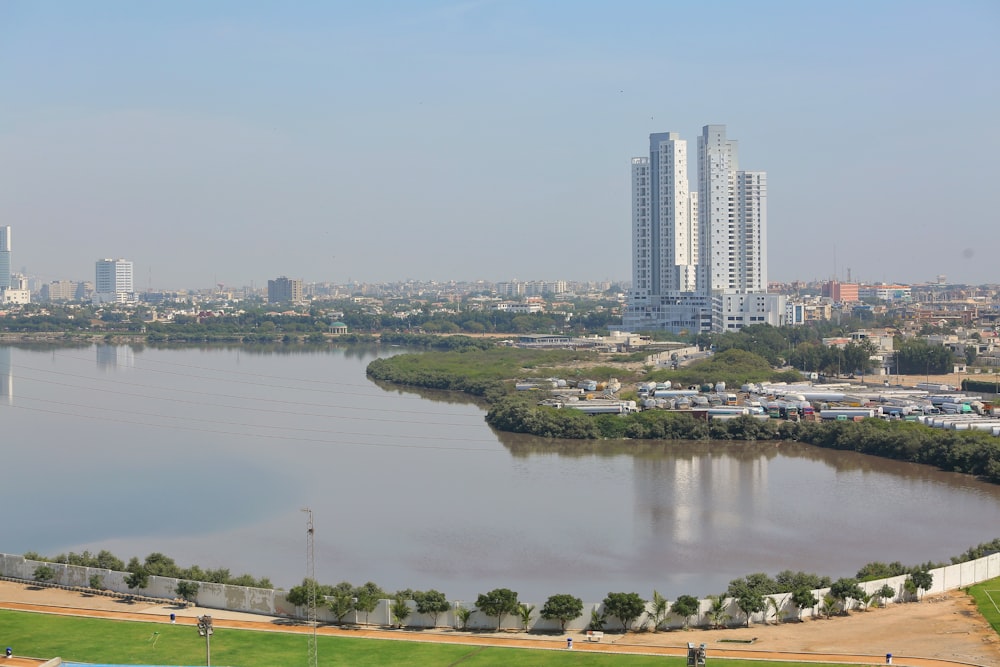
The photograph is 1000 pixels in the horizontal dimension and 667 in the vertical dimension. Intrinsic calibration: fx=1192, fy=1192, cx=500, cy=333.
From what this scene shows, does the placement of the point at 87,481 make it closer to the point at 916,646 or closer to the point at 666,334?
the point at 916,646

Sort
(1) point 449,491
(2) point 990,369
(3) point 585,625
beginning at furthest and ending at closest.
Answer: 1. (2) point 990,369
2. (1) point 449,491
3. (3) point 585,625

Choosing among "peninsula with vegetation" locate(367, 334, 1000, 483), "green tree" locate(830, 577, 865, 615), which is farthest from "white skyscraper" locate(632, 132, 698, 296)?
"green tree" locate(830, 577, 865, 615)

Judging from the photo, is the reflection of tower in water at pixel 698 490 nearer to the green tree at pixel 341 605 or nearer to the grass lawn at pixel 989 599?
the grass lawn at pixel 989 599

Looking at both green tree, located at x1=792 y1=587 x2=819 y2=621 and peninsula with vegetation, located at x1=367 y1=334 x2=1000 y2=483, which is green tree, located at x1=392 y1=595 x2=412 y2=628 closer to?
green tree, located at x1=792 y1=587 x2=819 y2=621

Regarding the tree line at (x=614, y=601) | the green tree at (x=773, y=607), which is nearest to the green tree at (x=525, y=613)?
the tree line at (x=614, y=601)

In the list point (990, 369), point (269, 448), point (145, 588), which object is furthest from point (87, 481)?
point (990, 369)

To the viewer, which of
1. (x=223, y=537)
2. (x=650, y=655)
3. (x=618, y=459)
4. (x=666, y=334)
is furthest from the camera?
(x=666, y=334)
